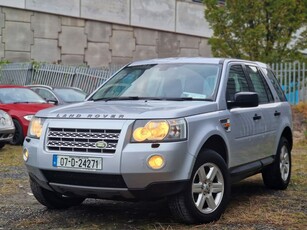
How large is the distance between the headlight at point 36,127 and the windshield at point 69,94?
9531 mm

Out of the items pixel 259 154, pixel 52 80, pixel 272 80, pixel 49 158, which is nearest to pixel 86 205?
pixel 49 158

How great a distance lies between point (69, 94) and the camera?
15.4m

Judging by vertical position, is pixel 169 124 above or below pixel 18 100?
above

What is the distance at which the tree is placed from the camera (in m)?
17.6

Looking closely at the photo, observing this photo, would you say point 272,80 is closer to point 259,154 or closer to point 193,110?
point 259,154

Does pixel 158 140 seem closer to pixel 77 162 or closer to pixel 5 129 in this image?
pixel 77 162

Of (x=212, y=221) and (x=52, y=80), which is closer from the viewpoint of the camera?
(x=212, y=221)

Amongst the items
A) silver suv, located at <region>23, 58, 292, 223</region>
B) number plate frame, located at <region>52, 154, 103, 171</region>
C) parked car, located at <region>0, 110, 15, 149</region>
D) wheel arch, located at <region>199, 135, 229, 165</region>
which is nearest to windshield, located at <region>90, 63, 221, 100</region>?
silver suv, located at <region>23, 58, 292, 223</region>

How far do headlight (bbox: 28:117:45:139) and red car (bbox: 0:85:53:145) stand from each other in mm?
6822

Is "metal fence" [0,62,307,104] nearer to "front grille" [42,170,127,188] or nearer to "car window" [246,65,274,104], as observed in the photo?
"car window" [246,65,274,104]

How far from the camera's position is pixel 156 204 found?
245 inches

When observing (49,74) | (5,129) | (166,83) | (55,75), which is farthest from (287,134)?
(49,74)

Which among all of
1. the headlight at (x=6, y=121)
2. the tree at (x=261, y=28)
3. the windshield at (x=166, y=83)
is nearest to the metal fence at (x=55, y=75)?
the tree at (x=261, y=28)

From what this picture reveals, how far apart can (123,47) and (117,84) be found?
65.1 feet
